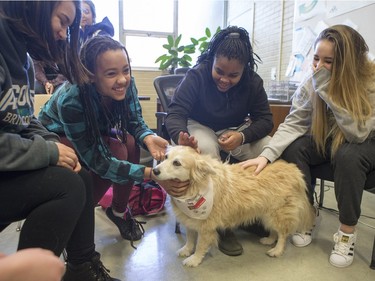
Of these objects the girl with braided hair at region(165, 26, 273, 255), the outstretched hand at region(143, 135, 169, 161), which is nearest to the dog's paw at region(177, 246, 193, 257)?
the girl with braided hair at region(165, 26, 273, 255)

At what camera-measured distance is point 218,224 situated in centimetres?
148

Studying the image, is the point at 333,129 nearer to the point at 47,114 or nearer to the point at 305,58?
the point at 47,114

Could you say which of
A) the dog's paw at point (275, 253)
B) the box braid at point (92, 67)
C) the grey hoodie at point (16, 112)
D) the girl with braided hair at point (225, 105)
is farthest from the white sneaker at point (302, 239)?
the grey hoodie at point (16, 112)

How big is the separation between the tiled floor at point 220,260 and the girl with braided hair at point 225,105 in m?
0.13

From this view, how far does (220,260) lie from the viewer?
60.1 inches

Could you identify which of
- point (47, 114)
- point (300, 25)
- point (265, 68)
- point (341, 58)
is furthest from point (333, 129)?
point (265, 68)

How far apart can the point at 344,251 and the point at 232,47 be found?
1177 millimetres

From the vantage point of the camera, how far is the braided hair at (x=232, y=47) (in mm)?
1604

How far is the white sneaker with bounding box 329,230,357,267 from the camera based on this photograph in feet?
4.76

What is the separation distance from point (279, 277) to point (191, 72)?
120 centimetres

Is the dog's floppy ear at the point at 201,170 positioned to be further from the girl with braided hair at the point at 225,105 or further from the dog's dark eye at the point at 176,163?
the girl with braided hair at the point at 225,105

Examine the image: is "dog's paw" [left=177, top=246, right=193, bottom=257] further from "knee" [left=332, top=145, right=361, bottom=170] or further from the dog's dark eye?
"knee" [left=332, top=145, right=361, bottom=170]

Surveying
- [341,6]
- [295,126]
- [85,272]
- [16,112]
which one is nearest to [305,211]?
[295,126]

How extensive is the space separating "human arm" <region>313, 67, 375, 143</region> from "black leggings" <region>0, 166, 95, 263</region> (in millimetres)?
1225
